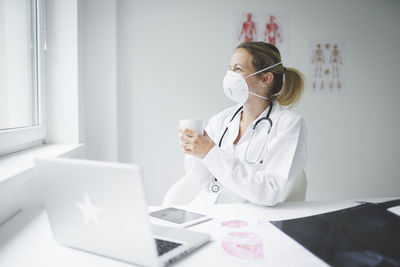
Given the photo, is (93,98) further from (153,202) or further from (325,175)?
(325,175)

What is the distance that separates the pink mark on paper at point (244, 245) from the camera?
30.6 inches

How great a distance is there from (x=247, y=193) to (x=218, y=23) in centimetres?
181

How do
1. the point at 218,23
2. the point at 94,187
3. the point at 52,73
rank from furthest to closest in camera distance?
the point at 218,23 < the point at 52,73 < the point at 94,187

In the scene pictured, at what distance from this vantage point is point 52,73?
1972 mm

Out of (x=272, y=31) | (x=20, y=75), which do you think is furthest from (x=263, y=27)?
(x=20, y=75)

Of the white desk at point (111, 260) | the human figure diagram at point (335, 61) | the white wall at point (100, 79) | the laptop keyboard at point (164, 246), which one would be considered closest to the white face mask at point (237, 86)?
the white desk at point (111, 260)

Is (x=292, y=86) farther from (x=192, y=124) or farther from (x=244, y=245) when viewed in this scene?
(x=244, y=245)

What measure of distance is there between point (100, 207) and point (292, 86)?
1313 millimetres

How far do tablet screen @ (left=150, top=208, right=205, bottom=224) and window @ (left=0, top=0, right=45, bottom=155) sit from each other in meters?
0.78

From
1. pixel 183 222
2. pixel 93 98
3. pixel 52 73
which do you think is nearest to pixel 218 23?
pixel 93 98

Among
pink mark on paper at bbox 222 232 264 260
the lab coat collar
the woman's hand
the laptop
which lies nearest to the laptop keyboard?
the laptop

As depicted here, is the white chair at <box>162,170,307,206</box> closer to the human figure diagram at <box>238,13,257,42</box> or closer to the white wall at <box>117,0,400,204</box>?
A: the white wall at <box>117,0,400,204</box>

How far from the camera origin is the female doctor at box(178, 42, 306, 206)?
129cm

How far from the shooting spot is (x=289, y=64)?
282 cm
